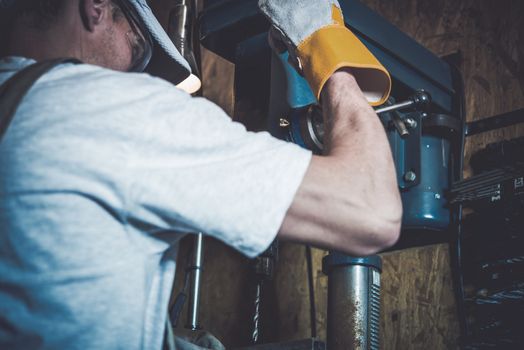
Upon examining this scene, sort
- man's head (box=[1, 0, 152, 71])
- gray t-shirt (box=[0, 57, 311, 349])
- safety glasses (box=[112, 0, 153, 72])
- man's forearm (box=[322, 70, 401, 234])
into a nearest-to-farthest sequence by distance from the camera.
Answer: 1. gray t-shirt (box=[0, 57, 311, 349])
2. man's forearm (box=[322, 70, 401, 234])
3. man's head (box=[1, 0, 152, 71])
4. safety glasses (box=[112, 0, 153, 72])

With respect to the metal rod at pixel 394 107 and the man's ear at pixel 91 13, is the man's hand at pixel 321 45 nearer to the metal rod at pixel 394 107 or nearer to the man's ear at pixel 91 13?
the metal rod at pixel 394 107

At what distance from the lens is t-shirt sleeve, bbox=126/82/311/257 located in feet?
1.91

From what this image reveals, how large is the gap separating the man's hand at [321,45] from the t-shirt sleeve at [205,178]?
0.92ft

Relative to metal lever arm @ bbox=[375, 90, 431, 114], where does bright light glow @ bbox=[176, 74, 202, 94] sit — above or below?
above

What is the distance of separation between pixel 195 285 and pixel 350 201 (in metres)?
0.93

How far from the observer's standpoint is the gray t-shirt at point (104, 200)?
1.88 ft

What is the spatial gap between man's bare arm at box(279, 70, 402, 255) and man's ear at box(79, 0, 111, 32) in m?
0.46

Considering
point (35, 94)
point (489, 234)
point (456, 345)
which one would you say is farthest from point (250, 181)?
point (456, 345)

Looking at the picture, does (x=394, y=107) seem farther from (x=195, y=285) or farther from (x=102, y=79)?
(x=195, y=285)

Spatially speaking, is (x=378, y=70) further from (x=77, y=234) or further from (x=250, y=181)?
(x=77, y=234)

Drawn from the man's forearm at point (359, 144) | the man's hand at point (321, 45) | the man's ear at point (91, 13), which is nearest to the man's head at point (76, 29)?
the man's ear at point (91, 13)

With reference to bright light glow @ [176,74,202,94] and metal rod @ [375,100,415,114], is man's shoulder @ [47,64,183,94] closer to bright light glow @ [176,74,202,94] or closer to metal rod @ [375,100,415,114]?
metal rod @ [375,100,415,114]

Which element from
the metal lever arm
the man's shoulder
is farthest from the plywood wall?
the man's shoulder

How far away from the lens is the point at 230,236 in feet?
1.97
